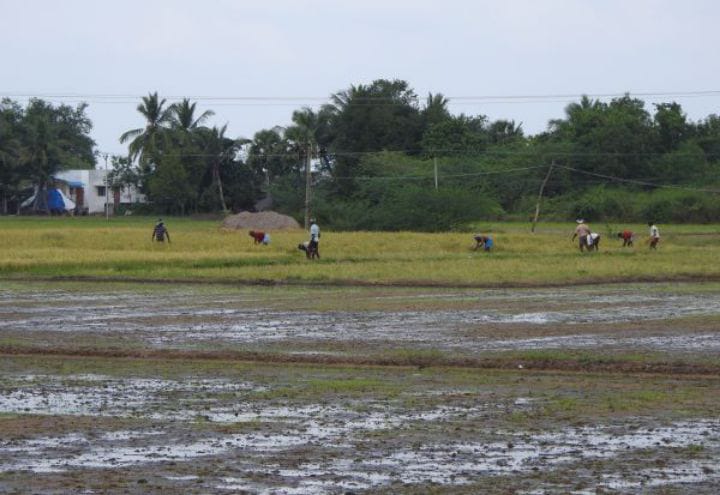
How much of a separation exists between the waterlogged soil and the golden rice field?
19.0 metres

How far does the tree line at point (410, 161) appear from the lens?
266 feet

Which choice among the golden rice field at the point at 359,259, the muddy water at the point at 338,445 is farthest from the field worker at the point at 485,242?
the muddy water at the point at 338,445

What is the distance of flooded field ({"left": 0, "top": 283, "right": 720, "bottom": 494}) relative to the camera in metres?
9.27

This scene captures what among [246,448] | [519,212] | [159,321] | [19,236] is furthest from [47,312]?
[519,212]

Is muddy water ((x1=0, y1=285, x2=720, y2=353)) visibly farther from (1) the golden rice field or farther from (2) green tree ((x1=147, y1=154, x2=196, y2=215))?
(2) green tree ((x1=147, y1=154, x2=196, y2=215))

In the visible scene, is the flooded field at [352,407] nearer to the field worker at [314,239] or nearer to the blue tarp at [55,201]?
the field worker at [314,239]

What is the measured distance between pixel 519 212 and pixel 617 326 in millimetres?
64885

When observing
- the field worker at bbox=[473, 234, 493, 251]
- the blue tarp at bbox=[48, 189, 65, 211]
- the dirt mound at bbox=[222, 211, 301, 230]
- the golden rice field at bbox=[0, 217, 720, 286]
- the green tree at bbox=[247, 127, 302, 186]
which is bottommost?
the golden rice field at bbox=[0, 217, 720, 286]

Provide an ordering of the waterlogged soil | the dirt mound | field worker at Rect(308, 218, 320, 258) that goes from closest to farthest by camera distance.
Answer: the waterlogged soil < field worker at Rect(308, 218, 320, 258) < the dirt mound

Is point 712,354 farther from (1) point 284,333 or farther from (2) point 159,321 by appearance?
(2) point 159,321

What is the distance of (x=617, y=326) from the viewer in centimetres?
2166

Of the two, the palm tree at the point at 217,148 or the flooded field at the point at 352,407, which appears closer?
the flooded field at the point at 352,407

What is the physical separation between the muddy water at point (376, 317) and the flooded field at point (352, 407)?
9cm

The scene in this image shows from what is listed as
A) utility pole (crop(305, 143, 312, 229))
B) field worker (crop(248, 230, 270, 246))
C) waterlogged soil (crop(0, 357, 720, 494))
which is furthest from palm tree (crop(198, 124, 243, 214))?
waterlogged soil (crop(0, 357, 720, 494))
